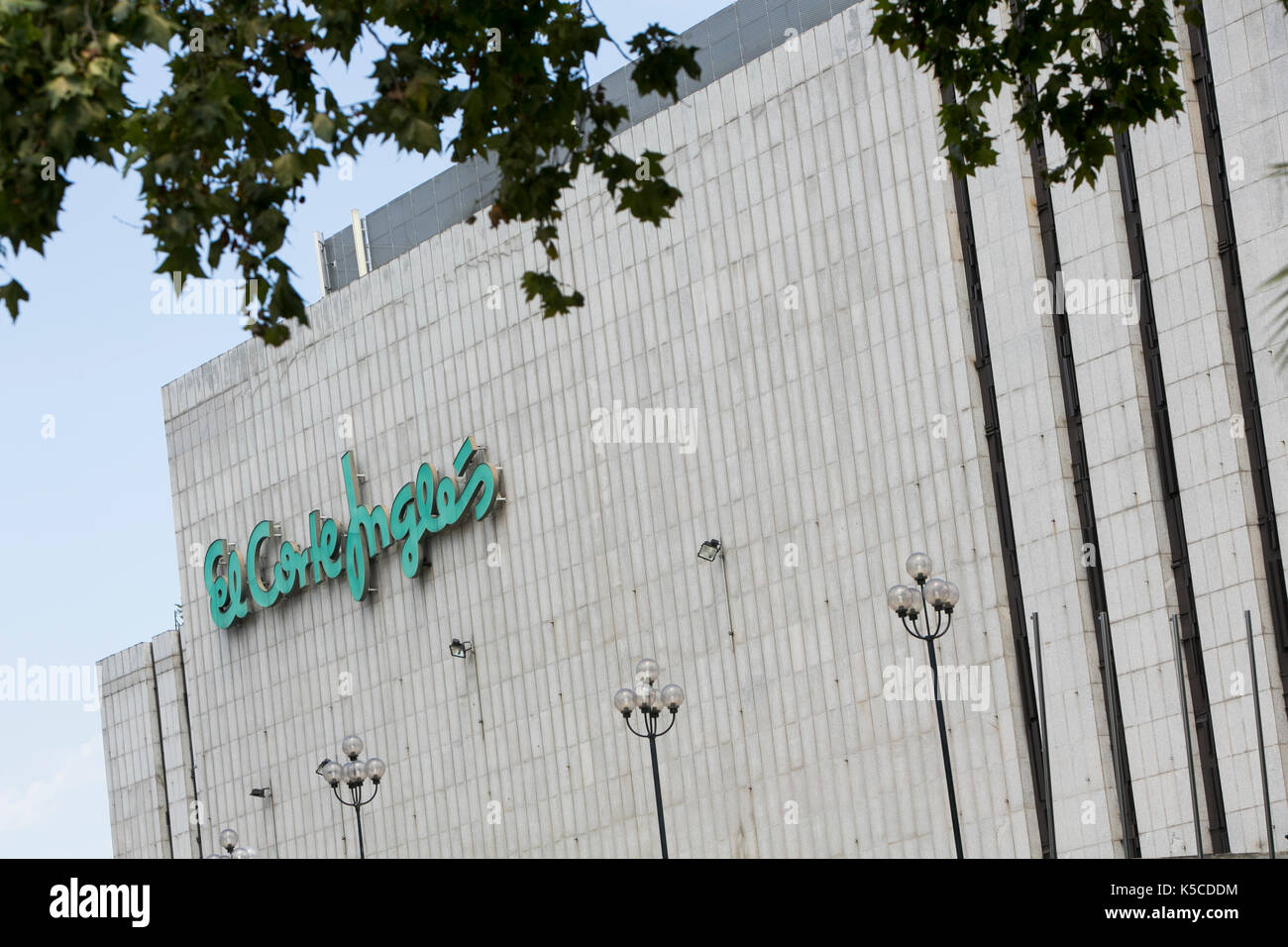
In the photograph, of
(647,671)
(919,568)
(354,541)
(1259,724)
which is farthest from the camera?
(354,541)

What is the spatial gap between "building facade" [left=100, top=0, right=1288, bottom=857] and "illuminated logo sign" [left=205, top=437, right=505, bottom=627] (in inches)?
6.9

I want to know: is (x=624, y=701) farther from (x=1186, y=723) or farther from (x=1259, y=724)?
(x=1259, y=724)

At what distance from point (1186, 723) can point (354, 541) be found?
102ft

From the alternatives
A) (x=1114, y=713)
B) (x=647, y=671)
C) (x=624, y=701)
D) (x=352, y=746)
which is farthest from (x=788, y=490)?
(x=624, y=701)

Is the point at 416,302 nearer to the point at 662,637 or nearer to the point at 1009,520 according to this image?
the point at 662,637

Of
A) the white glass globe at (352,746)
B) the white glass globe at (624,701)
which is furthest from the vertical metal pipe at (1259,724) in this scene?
the white glass globe at (352,746)

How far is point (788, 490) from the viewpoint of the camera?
50.9m

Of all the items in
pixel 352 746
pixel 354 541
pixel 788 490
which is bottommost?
pixel 352 746

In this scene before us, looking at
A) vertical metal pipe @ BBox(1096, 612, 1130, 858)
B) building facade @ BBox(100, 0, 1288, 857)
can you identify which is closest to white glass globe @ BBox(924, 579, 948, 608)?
building facade @ BBox(100, 0, 1288, 857)

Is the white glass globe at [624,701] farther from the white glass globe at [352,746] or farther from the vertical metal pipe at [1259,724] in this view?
the vertical metal pipe at [1259,724]

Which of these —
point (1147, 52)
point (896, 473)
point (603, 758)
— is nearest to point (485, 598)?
point (603, 758)

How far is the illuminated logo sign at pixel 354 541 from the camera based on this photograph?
196ft

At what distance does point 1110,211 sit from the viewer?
43.5 m

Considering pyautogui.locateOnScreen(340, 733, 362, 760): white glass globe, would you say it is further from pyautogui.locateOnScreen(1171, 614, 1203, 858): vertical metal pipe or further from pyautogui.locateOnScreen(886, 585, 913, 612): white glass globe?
pyautogui.locateOnScreen(1171, 614, 1203, 858): vertical metal pipe
